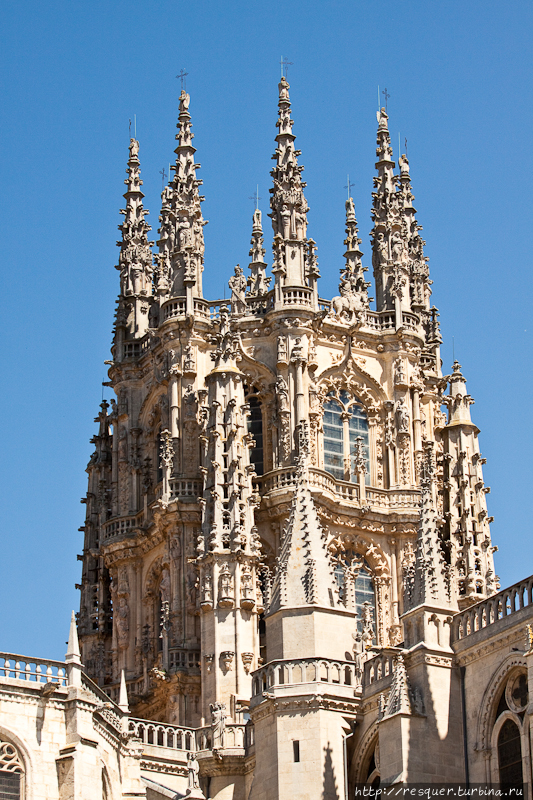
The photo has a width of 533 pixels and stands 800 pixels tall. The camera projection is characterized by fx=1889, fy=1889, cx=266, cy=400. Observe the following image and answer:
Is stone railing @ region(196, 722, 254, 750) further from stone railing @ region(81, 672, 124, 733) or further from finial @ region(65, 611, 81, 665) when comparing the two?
finial @ region(65, 611, 81, 665)

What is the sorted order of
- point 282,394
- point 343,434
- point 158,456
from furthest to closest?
point 158,456 < point 343,434 < point 282,394

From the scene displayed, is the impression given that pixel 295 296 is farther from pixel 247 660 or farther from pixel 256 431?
pixel 247 660

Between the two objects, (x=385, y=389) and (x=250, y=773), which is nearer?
Result: (x=250, y=773)

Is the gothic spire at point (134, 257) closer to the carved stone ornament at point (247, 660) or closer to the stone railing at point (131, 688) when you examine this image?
the stone railing at point (131, 688)

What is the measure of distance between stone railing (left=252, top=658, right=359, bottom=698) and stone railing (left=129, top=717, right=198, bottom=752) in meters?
7.01

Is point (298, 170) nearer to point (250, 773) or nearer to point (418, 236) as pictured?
point (418, 236)

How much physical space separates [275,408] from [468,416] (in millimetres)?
7284

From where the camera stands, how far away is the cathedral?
4431cm

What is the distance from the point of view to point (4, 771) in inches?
1699

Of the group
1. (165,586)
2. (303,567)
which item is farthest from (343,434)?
(303,567)

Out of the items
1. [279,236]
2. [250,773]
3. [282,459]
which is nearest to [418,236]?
[279,236]

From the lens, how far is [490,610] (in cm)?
4359

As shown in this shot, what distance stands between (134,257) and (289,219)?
7678 millimetres

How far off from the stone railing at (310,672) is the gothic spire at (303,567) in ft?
5.19
